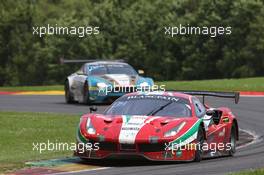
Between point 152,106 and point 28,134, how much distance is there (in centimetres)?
457

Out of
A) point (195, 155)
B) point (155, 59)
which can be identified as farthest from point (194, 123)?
point (155, 59)

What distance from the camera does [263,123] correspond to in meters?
20.2

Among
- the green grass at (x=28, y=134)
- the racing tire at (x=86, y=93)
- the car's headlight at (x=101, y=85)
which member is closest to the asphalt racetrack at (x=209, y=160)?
the racing tire at (x=86, y=93)

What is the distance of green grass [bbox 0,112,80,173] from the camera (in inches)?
506

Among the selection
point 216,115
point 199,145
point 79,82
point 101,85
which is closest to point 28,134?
point 216,115

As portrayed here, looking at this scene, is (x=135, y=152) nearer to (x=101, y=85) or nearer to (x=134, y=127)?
(x=134, y=127)

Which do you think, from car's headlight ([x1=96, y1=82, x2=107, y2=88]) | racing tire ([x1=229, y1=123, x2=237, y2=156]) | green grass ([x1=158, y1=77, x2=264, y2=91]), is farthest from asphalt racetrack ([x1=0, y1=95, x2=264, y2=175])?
green grass ([x1=158, y1=77, x2=264, y2=91])

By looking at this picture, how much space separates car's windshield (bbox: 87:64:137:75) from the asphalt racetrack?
1.20 m

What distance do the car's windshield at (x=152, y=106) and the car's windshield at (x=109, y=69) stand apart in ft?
39.2

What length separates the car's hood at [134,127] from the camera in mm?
11742

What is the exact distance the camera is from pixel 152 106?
12953 mm

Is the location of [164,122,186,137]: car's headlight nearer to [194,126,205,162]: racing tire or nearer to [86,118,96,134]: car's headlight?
[194,126,205,162]: racing tire

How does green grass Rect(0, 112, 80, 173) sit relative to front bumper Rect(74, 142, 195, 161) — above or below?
below

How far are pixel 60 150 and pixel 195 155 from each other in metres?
2.93
